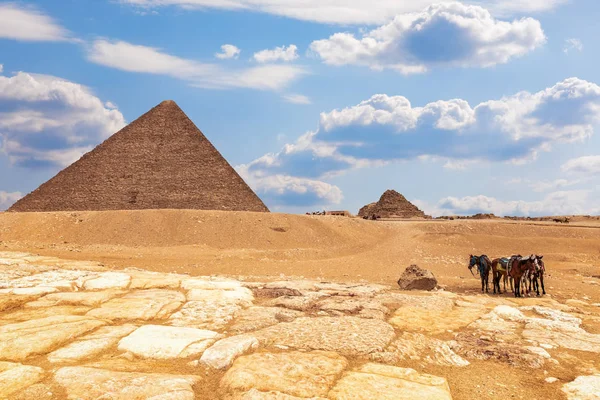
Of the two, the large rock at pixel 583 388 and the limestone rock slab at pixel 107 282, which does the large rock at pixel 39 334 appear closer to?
the limestone rock slab at pixel 107 282

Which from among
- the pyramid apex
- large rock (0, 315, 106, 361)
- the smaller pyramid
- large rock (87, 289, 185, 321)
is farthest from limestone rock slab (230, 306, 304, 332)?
the pyramid apex

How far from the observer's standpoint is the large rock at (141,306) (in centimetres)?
505

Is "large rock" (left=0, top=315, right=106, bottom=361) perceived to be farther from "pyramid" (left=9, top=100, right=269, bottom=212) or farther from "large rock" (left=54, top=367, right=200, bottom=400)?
"pyramid" (left=9, top=100, right=269, bottom=212)

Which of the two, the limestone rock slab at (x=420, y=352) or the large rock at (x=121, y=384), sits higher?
the large rock at (x=121, y=384)

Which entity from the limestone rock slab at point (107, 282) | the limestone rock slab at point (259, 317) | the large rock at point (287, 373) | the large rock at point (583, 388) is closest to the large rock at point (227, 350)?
the large rock at point (287, 373)

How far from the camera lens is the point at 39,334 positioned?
13.6 feet

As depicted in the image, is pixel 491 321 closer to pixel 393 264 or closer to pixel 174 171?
pixel 393 264

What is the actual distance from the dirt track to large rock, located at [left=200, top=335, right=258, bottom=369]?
11832mm

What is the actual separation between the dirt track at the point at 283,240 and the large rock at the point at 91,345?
1157 cm

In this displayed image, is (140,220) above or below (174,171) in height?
below

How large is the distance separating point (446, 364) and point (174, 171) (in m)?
45.1

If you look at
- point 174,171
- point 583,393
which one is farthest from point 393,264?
point 174,171

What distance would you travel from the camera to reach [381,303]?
6.18 meters

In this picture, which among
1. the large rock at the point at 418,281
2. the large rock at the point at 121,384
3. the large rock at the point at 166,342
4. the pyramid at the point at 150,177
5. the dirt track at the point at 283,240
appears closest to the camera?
the large rock at the point at 121,384
